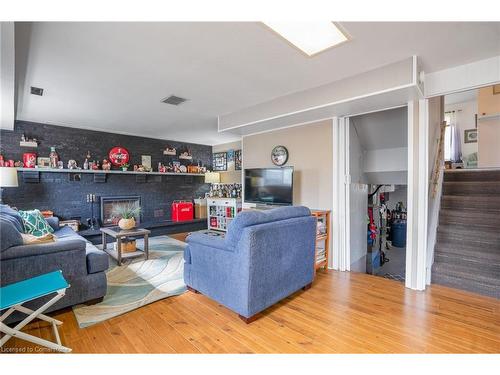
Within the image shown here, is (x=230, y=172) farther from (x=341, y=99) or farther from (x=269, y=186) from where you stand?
(x=341, y=99)

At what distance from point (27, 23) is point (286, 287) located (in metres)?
3.01

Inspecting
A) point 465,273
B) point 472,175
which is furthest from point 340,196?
point 472,175

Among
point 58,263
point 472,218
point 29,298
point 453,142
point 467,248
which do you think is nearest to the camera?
point 29,298

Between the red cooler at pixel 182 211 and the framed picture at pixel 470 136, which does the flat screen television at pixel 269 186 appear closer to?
the red cooler at pixel 182 211

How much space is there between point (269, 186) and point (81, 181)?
3960mm

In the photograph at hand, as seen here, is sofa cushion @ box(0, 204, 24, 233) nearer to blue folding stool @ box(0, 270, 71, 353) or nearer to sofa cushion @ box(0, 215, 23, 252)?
sofa cushion @ box(0, 215, 23, 252)

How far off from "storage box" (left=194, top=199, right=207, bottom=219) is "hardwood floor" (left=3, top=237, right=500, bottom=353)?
4092 millimetres

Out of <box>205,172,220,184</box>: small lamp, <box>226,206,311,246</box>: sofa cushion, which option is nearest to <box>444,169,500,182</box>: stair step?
<box>226,206,311,246</box>: sofa cushion

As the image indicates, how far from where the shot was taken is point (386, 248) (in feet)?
18.1

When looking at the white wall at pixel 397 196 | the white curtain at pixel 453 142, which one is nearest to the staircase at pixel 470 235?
the white wall at pixel 397 196

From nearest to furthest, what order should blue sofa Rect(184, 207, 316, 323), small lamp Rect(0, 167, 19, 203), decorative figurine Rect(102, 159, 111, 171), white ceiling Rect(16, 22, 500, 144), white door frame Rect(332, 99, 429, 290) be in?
white ceiling Rect(16, 22, 500, 144) < blue sofa Rect(184, 207, 316, 323) < white door frame Rect(332, 99, 429, 290) < small lamp Rect(0, 167, 19, 203) < decorative figurine Rect(102, 159, 111, 171)

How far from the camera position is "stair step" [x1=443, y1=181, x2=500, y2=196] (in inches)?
138

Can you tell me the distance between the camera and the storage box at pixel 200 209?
6.66m

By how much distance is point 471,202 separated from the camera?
3508 millimetres
